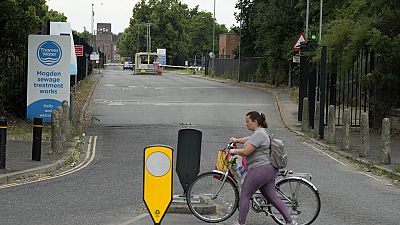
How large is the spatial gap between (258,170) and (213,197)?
110 centimetres

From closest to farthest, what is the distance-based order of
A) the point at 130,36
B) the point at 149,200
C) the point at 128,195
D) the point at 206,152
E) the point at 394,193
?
the point at 149,200
the point at 128,195
the point at 394,193
the point at 206,152
the point at 130,36

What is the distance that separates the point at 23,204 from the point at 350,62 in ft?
50.6

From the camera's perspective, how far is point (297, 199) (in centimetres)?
930

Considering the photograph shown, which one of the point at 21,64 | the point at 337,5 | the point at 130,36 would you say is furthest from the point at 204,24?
the point at 21,64

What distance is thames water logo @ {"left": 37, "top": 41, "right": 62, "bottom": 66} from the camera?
22.3m

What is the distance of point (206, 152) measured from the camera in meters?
18.2

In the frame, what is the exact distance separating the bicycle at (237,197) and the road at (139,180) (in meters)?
0.43

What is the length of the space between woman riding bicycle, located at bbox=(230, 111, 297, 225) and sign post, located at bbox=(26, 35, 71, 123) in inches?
556

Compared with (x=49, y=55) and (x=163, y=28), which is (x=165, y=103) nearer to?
(x=49, y=55)

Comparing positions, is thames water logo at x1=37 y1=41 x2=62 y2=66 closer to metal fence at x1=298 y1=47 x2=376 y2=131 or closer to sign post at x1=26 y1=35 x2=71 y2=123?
sign post at x1=26 y1=35 x2=71 y2=123

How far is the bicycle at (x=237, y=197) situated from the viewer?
930cm

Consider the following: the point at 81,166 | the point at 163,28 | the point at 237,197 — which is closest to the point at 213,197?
the point at 237,197

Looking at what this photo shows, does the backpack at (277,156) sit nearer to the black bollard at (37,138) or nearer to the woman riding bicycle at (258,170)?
the woman riding bicycle at (258,170)

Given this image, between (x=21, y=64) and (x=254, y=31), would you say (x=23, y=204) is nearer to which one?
(x=21, y=64)
